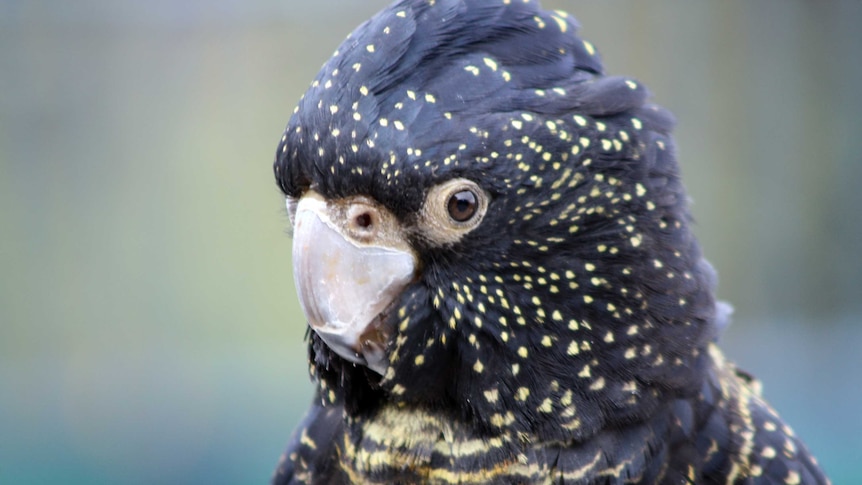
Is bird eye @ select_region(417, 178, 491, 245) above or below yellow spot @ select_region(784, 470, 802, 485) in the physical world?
above

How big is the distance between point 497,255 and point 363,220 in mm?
390

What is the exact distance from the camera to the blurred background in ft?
22.5

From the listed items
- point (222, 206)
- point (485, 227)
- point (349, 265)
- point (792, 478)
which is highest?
point (485, 227)

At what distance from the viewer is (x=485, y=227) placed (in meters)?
2.20

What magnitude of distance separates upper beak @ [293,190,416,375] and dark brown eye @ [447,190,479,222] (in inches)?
6.8

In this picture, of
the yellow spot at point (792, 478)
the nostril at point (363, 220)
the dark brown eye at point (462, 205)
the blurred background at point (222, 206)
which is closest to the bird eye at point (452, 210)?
the dark brown eye at point (462, 205)

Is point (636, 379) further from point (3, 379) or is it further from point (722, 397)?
point (3, 379)

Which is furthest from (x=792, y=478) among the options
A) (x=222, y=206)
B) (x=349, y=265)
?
(x=222, y=206)

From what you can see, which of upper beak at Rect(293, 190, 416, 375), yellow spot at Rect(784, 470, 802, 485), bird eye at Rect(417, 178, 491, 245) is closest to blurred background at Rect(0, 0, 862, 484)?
yellow spot at Rect(784, 470, 802, 485)

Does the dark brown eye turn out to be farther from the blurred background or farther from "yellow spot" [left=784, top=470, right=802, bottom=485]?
the blurred background

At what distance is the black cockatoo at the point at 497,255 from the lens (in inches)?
85.7

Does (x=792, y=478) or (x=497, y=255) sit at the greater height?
(x=497, y=255)

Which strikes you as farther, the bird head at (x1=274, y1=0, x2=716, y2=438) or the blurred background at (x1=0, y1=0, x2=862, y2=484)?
the blurred background at (x1=0, y1=0, x2=862, y2=484)

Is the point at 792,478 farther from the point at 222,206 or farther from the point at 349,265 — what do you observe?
the point at 222,206
